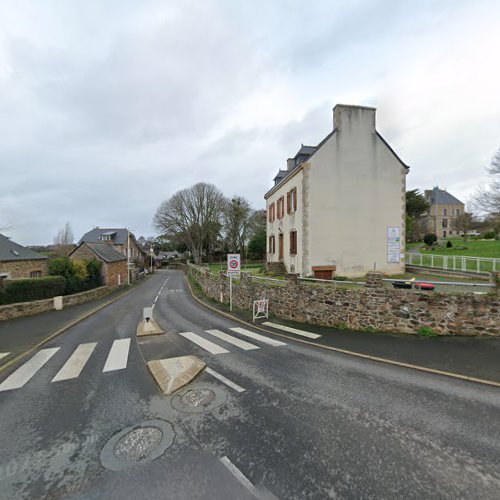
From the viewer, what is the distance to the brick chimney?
16.8 m

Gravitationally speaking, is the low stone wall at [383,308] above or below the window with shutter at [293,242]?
below

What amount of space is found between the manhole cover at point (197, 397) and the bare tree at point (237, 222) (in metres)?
45.5

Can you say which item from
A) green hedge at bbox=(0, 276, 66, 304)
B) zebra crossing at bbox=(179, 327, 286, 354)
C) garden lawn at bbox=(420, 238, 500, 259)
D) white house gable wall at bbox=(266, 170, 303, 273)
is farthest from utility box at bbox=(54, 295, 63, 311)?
garden lawn at bbox=(420, 238, 500, 259)

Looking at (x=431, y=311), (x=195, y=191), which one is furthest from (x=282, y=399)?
(x=195, y=191)

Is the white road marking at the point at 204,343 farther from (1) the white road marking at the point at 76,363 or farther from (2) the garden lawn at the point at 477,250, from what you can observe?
(2) the garden lawn at the point at 477,250

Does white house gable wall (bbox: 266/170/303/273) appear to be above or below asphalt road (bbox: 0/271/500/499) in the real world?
above

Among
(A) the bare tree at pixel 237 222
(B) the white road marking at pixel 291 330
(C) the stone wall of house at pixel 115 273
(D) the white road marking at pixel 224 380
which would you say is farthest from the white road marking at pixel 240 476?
(A) the bare tree at pixel 237 222

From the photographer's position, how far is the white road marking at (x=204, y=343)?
24.1ft

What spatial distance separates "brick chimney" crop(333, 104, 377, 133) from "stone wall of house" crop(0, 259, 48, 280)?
2573 centimetres

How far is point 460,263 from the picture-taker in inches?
614

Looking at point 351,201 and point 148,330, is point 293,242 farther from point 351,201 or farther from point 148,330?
point 148,330

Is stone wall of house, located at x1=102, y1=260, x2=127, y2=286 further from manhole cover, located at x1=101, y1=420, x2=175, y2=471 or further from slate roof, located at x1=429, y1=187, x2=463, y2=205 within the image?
slate roof, located at x1=429, y1=187, x2=463, y2=205

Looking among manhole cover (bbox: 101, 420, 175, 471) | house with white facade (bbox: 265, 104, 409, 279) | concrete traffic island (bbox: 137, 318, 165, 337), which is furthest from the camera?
house with white facade (bbox: 265, 104, 409, 279)

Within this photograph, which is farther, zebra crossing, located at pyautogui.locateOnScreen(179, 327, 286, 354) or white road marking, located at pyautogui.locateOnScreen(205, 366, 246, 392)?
zebra crossing, located at pyautogui.locateOnScreen(179, 327, 286, 354)
